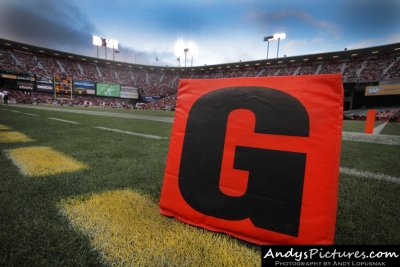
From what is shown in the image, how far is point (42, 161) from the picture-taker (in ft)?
8.91

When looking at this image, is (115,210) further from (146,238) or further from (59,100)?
(59,100)

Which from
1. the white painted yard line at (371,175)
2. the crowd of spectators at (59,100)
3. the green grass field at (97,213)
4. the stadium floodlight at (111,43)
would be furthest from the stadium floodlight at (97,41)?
the white painted yard line at (371,175)

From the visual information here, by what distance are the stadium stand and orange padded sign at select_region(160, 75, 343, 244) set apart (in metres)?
37.3

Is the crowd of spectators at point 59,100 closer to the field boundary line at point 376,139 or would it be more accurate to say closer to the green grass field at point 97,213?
the field boundary line at point 376,139

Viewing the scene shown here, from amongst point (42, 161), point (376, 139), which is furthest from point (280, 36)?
point (42, 161)

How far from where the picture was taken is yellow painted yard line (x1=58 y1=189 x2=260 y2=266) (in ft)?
3.48

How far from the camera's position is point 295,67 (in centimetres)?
4150

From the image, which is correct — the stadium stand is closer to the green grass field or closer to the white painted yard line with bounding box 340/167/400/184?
the white painted yard line with bounding box 340/167/400/184

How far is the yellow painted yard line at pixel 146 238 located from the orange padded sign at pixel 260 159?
10 centimetres

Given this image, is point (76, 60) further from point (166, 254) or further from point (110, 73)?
point (166, 254)

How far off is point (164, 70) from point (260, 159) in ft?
206

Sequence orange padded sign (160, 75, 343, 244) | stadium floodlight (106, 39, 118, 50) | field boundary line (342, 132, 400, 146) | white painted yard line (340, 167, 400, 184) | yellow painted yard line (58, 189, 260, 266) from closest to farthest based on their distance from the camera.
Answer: yellow painted yard line (58, 189, 260, 266), orange padded sign (160, 75, 343, 244), white painted yard line (340, 167, 400, 184), field boundary line (342, 132, 400, 146), stadium floodlight (106, 39, 118, 50)

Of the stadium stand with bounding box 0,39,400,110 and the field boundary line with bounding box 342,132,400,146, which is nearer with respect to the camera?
the field boundary line with bounding box 342,132,400,146

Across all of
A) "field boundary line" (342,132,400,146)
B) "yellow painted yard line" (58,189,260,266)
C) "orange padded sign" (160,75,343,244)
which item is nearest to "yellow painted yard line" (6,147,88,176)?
"yellow painted yard line" (58,189,260,266)
